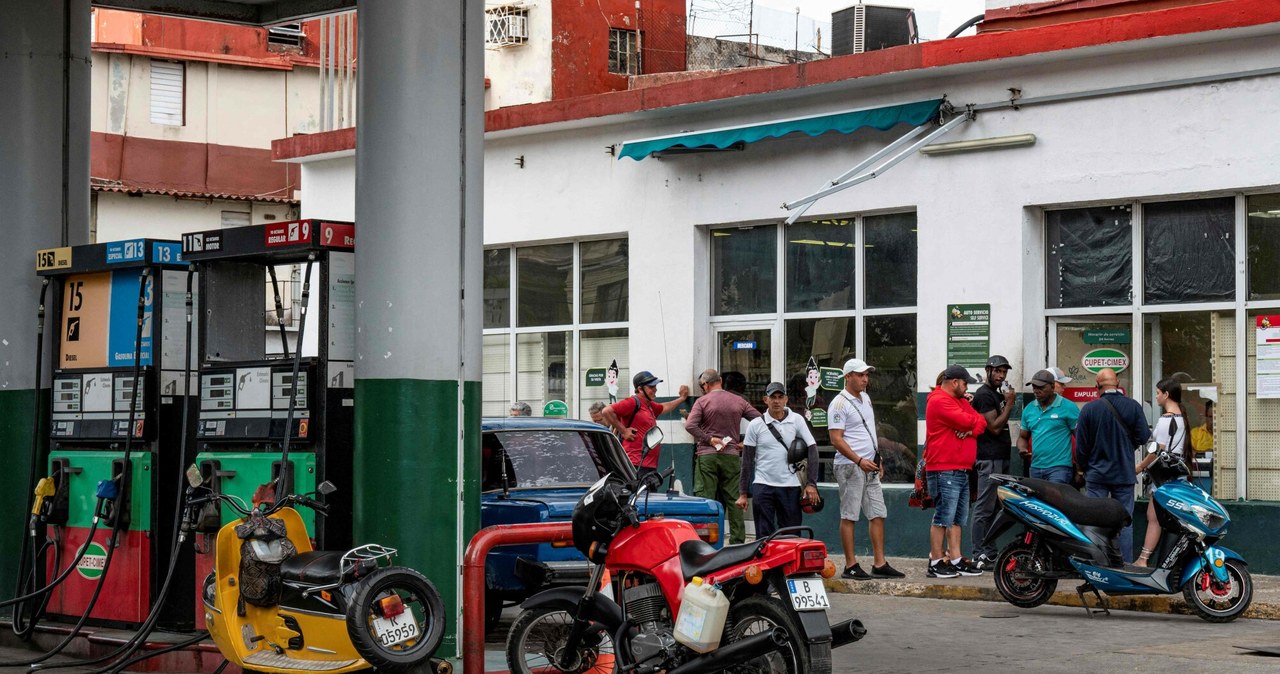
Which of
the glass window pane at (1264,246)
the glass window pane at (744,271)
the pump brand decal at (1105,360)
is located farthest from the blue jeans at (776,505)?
the glass window pane at (1264,246)

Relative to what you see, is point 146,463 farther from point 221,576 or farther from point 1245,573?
point 1245,573

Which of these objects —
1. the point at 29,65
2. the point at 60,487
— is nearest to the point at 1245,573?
the point at 60,487

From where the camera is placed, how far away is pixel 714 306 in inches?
742

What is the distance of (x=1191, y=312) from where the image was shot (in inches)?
595

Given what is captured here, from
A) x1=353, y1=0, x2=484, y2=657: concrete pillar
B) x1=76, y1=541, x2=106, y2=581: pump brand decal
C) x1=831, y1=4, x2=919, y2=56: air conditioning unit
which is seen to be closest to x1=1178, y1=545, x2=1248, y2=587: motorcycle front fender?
x1=353, y1=0, x2=484, y2=657: concrete pillar

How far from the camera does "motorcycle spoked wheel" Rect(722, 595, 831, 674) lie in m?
7.70

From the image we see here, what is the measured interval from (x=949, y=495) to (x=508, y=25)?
2455 centimetres

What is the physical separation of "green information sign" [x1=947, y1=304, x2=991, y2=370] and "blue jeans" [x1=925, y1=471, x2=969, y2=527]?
191cm

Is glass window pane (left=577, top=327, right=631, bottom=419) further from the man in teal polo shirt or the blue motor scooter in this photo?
the blue motor scooter

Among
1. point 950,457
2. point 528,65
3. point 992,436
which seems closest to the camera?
point 950,457

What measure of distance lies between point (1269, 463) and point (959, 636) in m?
4.78

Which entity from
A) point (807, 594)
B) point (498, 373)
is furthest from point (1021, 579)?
point (498, 373)

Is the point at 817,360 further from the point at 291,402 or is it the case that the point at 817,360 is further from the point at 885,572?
the point at 291,402

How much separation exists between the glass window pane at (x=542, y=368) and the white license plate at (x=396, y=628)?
12.1 meters
